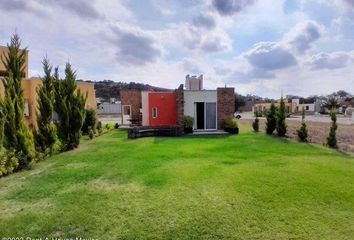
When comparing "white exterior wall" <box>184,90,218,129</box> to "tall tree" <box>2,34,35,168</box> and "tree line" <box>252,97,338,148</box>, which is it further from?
"tall tree" <box>2,34,35,168</box>

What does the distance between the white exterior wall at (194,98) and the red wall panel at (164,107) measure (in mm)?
1656

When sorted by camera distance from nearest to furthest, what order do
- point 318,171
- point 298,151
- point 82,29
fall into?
point 318,171, point 298,151, point 82,29

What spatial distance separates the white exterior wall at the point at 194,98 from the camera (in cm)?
2433

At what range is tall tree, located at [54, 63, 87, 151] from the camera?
1588 centimetres

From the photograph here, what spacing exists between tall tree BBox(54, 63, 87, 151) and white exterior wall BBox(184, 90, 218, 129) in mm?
9570

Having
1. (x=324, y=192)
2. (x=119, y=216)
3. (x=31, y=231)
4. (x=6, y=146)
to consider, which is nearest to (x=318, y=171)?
(x=324, y=192)

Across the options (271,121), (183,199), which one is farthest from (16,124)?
(271,121)

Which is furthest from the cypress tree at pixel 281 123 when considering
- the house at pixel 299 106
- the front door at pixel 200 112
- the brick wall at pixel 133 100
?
the house at pixel 299 106

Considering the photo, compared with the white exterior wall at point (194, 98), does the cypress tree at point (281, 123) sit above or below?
below

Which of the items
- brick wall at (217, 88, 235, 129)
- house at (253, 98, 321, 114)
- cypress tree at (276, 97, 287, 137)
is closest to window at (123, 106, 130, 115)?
brick wall at (217, 88, 235, 129)

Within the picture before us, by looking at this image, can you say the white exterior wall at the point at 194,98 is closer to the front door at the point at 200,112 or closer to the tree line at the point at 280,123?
the front door at the point at 200,112

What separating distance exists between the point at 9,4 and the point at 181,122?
46.4 ft

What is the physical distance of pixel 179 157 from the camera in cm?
1235

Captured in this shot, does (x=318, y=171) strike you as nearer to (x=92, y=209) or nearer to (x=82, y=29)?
(x=92, y=209)
